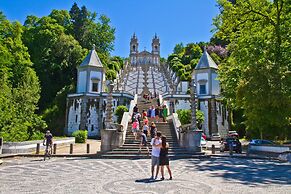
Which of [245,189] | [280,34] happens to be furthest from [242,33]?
[245,189]

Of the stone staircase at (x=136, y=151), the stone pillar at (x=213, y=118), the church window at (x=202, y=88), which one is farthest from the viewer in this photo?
the church window at (x=202, y=88)

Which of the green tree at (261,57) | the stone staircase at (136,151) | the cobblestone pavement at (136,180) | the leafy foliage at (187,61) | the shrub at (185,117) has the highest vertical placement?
the leafy foliage at (187,61)

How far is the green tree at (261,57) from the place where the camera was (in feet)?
66.4

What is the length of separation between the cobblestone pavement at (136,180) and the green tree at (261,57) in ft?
29.7

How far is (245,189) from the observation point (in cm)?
842

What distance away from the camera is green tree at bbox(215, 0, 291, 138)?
2025cm

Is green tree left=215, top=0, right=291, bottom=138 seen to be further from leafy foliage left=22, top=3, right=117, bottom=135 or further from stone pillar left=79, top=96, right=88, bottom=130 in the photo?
leafy foliage left=22, top=3, right=117, bottom=135

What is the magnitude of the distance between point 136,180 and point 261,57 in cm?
1574

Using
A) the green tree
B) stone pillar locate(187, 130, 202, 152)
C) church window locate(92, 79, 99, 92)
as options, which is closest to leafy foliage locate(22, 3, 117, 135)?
church window locate(92, 79, 99, 92)

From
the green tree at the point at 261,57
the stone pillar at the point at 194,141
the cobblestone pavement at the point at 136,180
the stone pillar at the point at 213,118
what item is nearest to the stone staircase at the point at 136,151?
the stone pillar at the point at 194,141

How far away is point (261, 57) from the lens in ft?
70.5

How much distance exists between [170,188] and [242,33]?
17729mm

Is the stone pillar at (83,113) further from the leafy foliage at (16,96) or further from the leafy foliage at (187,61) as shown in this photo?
the leafy foliage at (187,61)

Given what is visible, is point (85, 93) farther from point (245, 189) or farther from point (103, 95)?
point (245, 189)
